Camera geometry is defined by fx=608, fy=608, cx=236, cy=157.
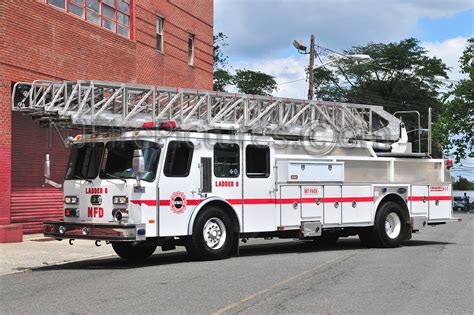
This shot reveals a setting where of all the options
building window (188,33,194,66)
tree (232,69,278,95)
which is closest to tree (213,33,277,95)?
tree (232,69,278,95)

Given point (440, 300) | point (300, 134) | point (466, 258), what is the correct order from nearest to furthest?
point (440, 300), point (466, 258), point (300, 134)

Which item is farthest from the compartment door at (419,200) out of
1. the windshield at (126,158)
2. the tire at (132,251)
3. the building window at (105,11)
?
the building window at (105,11)

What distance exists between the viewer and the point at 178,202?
10.8 m

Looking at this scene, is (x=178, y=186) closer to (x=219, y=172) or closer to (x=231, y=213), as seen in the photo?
(x=219, y=172)

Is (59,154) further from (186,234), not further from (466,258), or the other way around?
(466,258)

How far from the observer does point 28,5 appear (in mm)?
15914

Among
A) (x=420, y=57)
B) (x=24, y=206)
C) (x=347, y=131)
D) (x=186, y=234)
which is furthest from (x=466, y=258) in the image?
(x=420, y=57)

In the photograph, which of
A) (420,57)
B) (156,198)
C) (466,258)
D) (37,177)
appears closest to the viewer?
(156,198)

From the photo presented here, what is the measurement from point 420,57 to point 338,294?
184 feet

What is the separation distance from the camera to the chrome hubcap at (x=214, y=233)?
11188mm

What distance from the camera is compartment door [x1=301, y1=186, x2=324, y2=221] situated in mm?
12680

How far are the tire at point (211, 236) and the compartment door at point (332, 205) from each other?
2.53 m

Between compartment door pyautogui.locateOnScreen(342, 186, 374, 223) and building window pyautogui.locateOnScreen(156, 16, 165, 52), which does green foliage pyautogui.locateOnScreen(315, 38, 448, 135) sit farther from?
compartment door pyautogui.locateOnScreen(342, 186, 374, 223)

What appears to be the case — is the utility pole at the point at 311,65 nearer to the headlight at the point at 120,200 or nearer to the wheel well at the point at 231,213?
the wheel well at the point at 231,213
